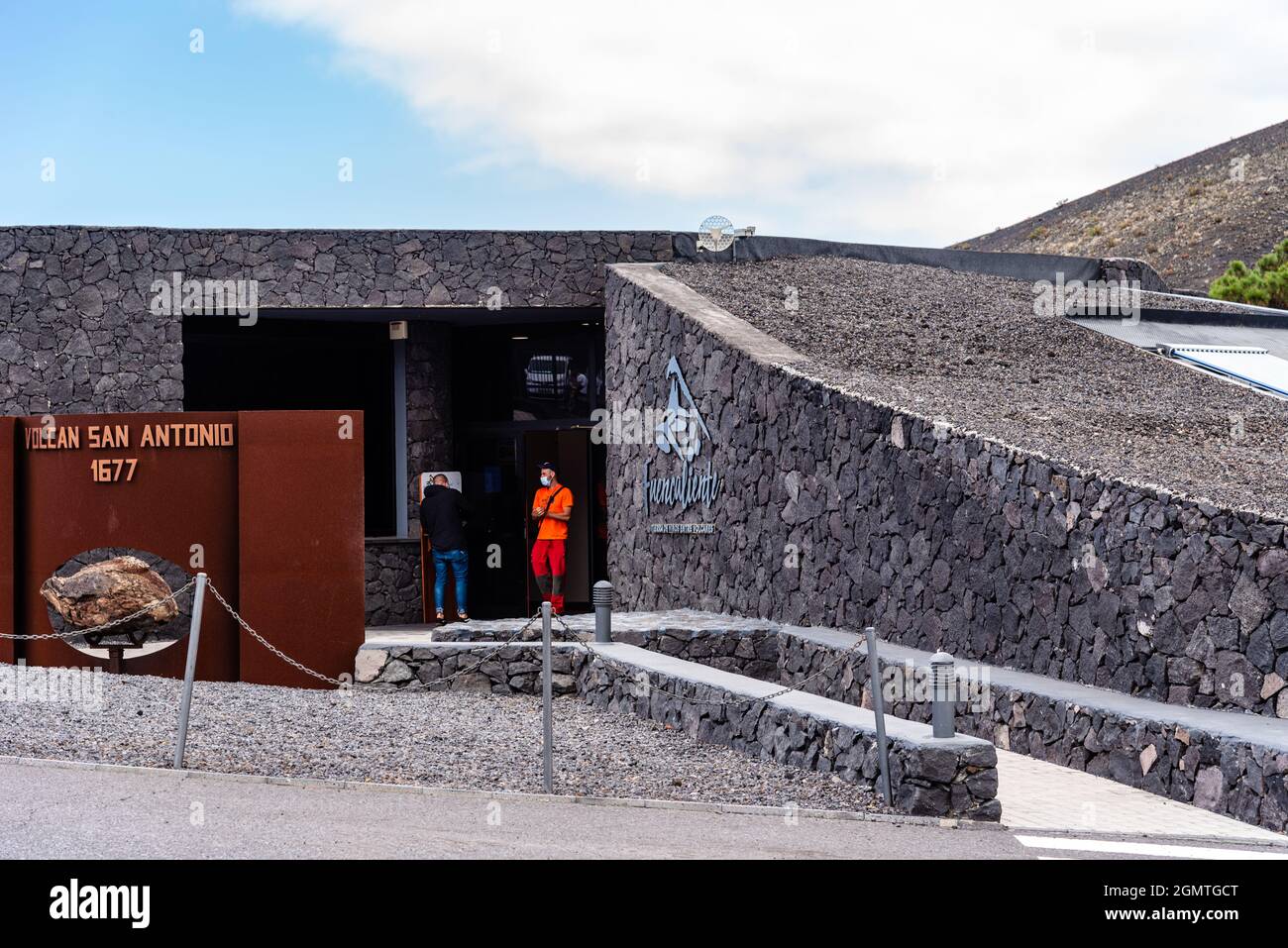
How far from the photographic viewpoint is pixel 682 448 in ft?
56.9

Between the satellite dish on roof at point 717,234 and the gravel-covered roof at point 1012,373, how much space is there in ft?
0.97

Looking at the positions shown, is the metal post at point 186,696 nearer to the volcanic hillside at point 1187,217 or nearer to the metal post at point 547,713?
the metal post at point 547,713

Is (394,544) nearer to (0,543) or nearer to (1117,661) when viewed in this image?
(0,543)

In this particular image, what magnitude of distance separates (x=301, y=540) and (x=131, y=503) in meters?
1.76

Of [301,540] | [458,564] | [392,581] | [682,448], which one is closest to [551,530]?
[458,564]

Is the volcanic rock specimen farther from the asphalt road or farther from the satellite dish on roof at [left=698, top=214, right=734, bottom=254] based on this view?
the satellite dish on roof at [left=698, top=214, right=734, bottom=254]

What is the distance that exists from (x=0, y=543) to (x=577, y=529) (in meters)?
8.80

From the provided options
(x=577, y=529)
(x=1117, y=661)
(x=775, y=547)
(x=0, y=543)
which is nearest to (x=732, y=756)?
(x=1117, y=661)

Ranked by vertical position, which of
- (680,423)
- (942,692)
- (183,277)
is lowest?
(942,692)

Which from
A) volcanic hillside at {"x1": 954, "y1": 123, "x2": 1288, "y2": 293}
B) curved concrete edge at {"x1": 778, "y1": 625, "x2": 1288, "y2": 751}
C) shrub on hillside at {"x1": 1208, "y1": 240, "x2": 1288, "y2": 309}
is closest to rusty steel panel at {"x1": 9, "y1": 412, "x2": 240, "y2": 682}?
curved concrete edge at {"x1": 778, "y1": 625, "x2": 1288, "y2": 751}

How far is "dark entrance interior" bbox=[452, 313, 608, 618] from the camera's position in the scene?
21453 millimetres

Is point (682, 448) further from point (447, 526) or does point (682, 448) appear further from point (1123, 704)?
point (1123, 704)

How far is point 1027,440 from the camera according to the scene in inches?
477

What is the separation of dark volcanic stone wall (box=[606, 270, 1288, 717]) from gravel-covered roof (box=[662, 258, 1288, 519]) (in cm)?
34
